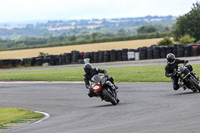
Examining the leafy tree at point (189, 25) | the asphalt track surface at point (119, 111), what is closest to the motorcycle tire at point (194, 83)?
the asphalt track surface at point (119, 111)

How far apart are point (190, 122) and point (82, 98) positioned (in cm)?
938

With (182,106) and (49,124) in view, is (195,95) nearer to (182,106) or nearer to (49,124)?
(182,106)

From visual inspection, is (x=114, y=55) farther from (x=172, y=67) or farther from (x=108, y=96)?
(x=108, y=96)

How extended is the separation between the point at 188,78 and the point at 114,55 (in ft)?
87.7

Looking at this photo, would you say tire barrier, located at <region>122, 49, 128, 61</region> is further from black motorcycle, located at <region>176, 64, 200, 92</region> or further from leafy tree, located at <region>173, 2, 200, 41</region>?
black motorcycle, located at <region>176, 64, 200, 92</region>

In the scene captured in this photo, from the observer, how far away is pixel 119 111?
12.6m

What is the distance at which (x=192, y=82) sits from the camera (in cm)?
1478

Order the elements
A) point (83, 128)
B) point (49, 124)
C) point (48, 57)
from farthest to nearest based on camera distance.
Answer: point (48, 57) < point (49, 124) < point (83, 128)

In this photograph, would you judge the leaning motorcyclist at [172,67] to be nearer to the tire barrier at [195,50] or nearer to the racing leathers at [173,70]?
the racing leathers at [173,70]

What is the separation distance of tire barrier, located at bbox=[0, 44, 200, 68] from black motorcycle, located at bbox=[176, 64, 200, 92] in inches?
899

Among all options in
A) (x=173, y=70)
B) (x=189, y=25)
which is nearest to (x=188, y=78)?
(x=173, y=70)

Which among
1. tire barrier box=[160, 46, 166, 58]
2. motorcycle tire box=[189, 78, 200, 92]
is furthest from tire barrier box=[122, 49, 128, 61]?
motorcycle tire box=[189, 78, 200, 92]

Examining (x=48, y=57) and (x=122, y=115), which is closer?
(x=122, y=115)

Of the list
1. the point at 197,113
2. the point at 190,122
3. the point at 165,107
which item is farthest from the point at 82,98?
the point at 190,122
